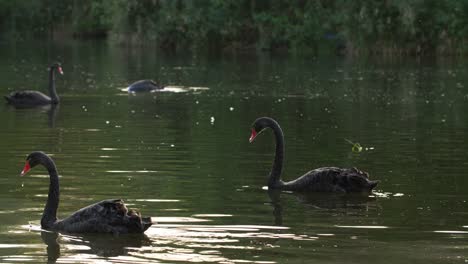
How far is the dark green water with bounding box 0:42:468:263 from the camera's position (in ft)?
40.2

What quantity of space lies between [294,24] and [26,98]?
4066 centimetres

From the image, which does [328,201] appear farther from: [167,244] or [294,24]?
[294,24]

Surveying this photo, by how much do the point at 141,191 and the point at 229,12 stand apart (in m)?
56.7

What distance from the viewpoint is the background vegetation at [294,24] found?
6256cm

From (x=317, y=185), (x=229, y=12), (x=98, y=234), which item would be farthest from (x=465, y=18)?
(x=98, y=234)

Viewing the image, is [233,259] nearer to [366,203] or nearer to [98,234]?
[98,234]

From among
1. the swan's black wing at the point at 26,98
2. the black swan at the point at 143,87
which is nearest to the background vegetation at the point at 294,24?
the black swan at the point at 143,87

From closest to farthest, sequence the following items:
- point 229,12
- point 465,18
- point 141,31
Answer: point 465,18, point 229,12, point 141,31

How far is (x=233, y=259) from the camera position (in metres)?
11.5

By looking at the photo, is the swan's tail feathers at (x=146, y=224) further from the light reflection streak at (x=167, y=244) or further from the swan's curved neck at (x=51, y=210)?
the swan's curved neck at (x=51, y=210)

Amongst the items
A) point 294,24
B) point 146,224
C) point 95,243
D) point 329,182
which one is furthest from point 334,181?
point 294,24

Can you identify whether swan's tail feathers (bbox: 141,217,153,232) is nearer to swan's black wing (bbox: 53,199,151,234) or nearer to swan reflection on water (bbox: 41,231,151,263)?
swan's black wing (bbox: 53,199,151,234)

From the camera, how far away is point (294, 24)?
7088 cm

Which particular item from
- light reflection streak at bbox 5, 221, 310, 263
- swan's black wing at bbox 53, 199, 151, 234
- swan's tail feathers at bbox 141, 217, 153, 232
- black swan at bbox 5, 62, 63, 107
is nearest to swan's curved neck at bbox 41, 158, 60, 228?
light reflection streak at bbox 5, 221, 310, 263
